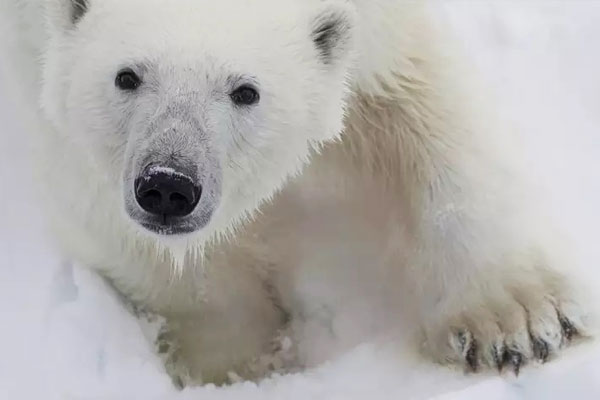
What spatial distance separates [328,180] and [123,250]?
0.47 meters

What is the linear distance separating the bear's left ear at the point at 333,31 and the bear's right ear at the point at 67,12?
388 mm

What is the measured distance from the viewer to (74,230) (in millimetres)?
2273

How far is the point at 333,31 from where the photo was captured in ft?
6.28

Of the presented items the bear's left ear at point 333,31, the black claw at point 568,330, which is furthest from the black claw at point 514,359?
the bear's left ear at point 333,31

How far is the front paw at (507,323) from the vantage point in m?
2.08

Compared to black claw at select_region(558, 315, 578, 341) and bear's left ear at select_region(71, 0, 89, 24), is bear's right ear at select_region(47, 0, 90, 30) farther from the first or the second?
black claw at select_region(558, 315, 578, 341)

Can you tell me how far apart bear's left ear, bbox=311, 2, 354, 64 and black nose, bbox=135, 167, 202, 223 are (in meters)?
0.38

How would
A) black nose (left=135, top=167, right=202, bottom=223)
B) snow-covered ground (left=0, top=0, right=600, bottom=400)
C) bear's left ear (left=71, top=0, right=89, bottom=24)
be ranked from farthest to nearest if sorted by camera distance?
snow-covered ground (left=0, top=0, right=600, bottom=400) < bear's left ear (left=71, top=0, right=89, bottom=24) < black nose (left=135, top=167, right=202, bottom=223)

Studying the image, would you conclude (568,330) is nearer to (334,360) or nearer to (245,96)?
(334,360)

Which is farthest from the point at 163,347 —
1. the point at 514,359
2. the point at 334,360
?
the point at 514,359

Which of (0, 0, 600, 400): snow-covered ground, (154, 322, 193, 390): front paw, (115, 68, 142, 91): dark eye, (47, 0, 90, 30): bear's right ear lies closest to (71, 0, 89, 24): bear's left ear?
(47, 0, 90, 30): bear's right ear

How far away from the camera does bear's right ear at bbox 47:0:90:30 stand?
1.88 m

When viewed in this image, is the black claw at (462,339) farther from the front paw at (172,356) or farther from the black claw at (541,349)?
the front paw at (172,356)

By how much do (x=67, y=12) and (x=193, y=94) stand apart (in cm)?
31
